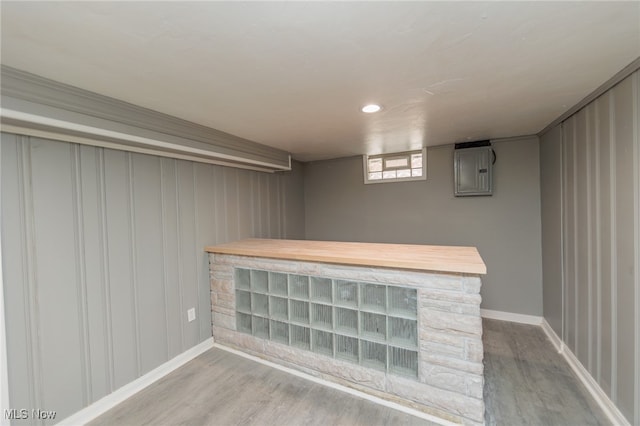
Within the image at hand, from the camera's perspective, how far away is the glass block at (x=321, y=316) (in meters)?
2.26

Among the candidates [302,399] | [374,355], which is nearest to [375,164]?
[374,355]

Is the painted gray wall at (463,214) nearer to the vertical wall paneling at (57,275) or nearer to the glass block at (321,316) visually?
the glass block at (321,316)

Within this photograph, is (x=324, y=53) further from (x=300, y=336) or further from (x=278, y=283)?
(x=300, y=336)

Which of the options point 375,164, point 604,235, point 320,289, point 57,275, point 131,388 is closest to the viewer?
point 57,275

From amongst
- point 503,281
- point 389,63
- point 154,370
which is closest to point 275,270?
point 154,370

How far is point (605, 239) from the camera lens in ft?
6.06

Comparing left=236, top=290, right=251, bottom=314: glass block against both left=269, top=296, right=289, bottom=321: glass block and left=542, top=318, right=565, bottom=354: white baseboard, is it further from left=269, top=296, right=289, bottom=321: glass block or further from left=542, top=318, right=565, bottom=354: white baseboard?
left=542, top=318, right=565, bottom=354: white baseboard

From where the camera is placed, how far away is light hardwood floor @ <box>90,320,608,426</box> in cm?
183

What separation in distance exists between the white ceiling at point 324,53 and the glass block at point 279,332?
6.24 feet

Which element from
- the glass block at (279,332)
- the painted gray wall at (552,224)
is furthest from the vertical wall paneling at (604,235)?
the glass block at (279,332)

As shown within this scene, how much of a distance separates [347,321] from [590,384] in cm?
193

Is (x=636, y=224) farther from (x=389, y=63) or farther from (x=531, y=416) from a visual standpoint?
(x=389, y=63)

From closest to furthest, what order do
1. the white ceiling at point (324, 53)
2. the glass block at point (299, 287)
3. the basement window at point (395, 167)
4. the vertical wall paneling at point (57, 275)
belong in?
the white ceiling at point (324, 53), the vertical wall paneling at point (57, 275), the glass block at point (299, 287), the basement window at point (395, 167)

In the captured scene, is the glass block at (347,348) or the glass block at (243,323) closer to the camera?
the glass block at (347,348)
